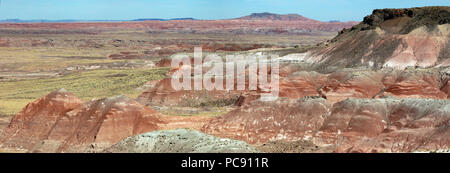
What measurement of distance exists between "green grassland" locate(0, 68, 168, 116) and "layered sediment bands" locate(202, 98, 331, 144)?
23.4 m

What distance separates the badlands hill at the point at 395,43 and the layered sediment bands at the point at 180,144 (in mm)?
43254

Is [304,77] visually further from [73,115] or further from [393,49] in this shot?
[73,115]

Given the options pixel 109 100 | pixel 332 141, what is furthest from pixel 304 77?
pixel 109 100

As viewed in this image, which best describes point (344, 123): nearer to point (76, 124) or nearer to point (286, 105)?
point (286, 105)

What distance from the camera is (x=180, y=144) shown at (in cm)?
2145

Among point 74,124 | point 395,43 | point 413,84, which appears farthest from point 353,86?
point 74,124

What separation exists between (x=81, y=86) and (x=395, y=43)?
39.4 metres

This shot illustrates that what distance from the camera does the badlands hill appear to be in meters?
60.8

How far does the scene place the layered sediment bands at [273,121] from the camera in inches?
1396

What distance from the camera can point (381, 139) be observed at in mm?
28344

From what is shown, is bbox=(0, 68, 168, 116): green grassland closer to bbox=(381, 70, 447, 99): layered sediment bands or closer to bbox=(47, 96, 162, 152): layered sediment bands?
bbox=(47, 96, 162, 152): layered sediment bands

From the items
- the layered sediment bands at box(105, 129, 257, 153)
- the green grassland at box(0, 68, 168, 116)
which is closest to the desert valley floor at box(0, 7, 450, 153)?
the layered sediment bands at box(105, 129, 257, 153)

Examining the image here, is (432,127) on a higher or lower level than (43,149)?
higher
